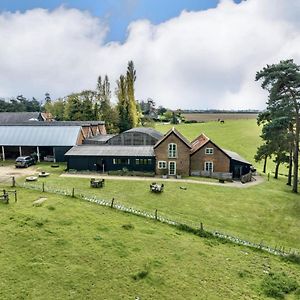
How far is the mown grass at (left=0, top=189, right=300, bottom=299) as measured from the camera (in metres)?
17.0

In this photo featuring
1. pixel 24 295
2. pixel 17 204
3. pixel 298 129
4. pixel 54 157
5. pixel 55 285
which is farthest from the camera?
pixel 54 157

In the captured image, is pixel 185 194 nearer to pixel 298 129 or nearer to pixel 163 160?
pixel 163 160

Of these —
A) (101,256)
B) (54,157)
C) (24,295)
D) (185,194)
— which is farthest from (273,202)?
(54,157)

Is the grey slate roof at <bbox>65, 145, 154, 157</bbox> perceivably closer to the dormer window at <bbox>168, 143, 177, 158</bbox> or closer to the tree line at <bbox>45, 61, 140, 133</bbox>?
the dormer window at <bbox>168, 143, 177, 158</bbox>

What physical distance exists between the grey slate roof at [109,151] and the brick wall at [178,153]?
1.46 metres

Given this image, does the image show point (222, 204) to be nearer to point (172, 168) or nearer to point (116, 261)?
point (172, 168)

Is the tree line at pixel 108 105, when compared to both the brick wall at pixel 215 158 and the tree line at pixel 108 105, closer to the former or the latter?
the tree line at pixel 108 105

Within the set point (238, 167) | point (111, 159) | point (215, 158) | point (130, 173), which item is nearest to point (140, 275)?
point (130, 173)

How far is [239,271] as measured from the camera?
66.5 ft

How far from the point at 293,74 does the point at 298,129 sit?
6.95 meters

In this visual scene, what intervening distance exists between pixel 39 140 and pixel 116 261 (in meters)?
39.4

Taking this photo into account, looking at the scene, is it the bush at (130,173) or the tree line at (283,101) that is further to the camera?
the bush at (130,173)

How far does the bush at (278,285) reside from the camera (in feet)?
59.8

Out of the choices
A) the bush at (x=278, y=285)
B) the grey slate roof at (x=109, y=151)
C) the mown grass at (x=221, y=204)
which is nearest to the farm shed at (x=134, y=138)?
the grey slate roof at (x=109, y=151)
